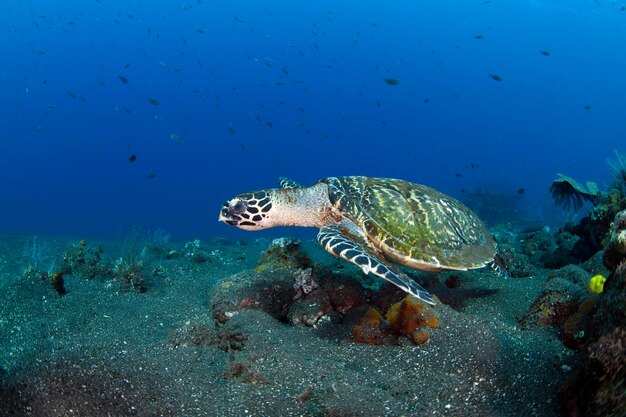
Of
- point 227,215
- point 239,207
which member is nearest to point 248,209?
point 239,207

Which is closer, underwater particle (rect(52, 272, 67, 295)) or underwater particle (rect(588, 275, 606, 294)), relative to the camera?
underwater particle (rect(588, 275, 606, 294))

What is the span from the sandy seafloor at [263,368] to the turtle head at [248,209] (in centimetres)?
152

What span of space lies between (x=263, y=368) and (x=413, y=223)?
2.87m

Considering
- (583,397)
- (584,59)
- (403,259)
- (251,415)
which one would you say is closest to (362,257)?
(403,259)

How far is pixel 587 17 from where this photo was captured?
3327 inches

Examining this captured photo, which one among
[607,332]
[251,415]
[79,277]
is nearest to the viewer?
[607,332]

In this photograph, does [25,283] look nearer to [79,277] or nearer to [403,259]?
[79,277]

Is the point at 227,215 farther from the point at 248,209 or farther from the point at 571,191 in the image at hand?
the point at 571,191

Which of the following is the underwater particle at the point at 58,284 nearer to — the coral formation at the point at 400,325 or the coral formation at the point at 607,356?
the coral formation at the point at 400,325

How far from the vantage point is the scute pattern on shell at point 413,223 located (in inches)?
202

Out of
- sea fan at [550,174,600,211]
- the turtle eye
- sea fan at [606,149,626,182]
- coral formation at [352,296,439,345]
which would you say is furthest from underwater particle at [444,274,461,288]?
sea fan at [606,149,626,182]

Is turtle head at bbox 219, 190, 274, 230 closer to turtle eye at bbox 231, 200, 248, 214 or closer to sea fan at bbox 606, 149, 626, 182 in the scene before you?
turtle eye at bbox 231, 200, 248, 214

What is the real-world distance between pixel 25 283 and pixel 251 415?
4578 millimetres

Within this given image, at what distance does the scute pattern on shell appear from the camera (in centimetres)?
513
